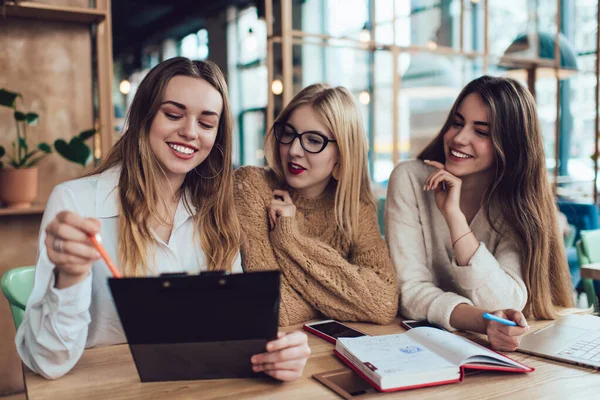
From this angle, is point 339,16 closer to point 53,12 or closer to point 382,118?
point 382,118

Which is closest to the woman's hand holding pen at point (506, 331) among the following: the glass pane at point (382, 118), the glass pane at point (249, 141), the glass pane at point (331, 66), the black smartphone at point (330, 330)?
the black smartphone at point (330, 330)

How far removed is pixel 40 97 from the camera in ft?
10.4

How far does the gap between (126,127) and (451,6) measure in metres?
5.56

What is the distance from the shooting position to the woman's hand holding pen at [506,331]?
140 centimetres

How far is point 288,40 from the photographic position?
4.86m

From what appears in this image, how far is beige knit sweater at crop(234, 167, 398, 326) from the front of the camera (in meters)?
1.71

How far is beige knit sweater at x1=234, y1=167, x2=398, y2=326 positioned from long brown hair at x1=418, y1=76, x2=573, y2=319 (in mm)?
460

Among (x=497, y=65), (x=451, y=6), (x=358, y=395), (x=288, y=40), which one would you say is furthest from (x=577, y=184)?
(x=358, y=395)

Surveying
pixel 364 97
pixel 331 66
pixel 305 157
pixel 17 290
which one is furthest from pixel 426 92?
pixel 17 290

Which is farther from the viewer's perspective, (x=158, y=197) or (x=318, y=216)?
(x=318, y=216)

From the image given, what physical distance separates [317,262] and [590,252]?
63.7 inches

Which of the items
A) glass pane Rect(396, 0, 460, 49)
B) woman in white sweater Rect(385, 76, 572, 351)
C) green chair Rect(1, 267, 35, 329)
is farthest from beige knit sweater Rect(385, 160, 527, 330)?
glass pane Rect(396, 0, 460, 49)

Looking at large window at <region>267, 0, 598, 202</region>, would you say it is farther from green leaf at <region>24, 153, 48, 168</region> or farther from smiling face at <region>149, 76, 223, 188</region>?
smiling face at <region>149, 76, 223, 188</region>

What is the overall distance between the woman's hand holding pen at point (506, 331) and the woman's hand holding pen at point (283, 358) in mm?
565
